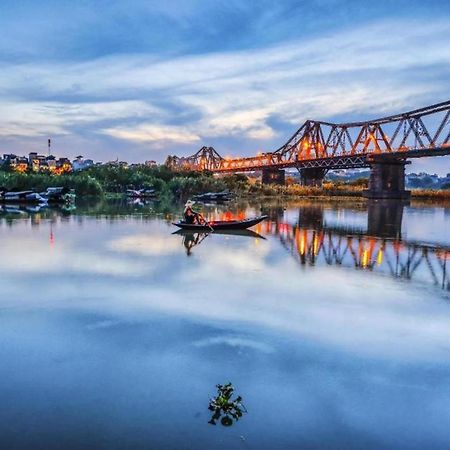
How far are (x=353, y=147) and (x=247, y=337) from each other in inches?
5017

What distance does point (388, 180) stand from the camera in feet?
354

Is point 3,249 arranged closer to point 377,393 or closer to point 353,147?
point 377,393

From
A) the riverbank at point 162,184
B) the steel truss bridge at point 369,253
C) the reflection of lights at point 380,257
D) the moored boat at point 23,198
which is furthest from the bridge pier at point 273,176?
the reflection of lights at point 380,257

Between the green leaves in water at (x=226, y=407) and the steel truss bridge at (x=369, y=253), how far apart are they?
12.5m

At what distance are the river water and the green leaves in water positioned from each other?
89mm

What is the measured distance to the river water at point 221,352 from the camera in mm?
7840

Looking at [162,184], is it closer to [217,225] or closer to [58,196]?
[58,196]

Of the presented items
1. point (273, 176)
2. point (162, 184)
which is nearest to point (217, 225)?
point (162, 184)

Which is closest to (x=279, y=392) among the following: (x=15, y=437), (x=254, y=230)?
(x=15, y=437)

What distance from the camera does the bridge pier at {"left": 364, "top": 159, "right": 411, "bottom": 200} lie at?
10575 cm

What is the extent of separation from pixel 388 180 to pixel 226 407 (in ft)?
346

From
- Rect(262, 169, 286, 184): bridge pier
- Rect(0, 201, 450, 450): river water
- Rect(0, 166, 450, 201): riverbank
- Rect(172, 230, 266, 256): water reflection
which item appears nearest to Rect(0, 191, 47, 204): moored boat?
Rect(0, 166, 450, 201): riverbank

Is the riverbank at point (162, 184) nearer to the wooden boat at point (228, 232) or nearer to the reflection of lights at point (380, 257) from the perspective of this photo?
the wooden boat at point (228, 232)

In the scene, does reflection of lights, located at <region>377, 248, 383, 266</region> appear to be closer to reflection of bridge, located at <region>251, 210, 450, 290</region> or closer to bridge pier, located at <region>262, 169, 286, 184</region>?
reflection of bridge, located at <region>251, 210, 450, 290</region>
